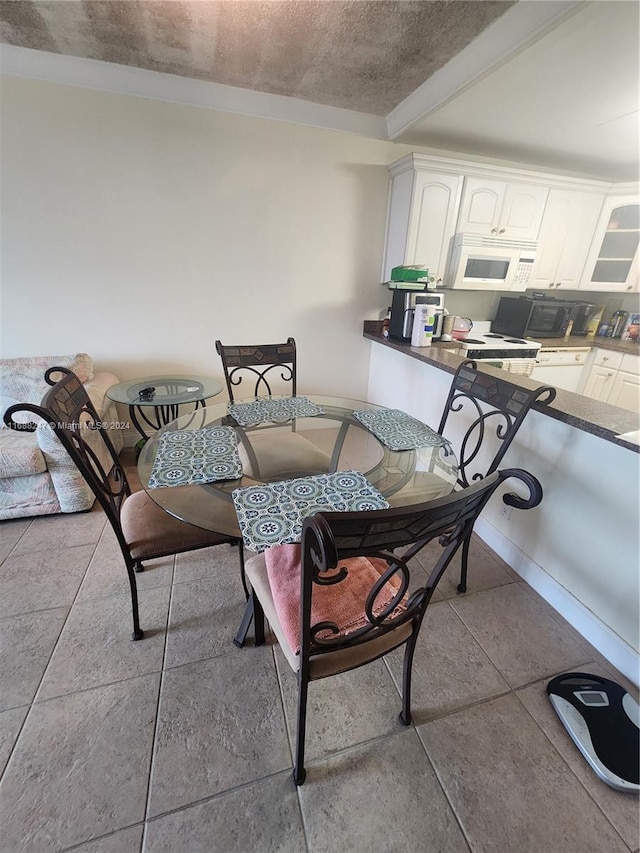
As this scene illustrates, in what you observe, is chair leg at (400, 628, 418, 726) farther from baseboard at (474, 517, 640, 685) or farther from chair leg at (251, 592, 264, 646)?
baseboard at (474, 517, 640, 685)

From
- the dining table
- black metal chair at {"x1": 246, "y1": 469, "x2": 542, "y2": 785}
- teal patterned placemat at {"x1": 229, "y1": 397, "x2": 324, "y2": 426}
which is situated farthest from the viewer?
teal patterned placemat at {"x1": 229, "y1": 397, "x2": 324, "y2": 426}

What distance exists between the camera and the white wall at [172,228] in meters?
2.13

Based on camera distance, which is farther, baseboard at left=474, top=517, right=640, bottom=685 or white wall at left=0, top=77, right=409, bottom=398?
white wall at left=0, top=77, right=409, bottom=398

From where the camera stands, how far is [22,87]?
198 centimetres

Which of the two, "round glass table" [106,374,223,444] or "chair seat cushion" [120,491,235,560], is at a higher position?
"round glass table" [106,374,223,444]

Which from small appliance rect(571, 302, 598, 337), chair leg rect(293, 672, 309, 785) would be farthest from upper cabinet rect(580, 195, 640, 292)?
chair leg rect(293, 672, 309, 785)

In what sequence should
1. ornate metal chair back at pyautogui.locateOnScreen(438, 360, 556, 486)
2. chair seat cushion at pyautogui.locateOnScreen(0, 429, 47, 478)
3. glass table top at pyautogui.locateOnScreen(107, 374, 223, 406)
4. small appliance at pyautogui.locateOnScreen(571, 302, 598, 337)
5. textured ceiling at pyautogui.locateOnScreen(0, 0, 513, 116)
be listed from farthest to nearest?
small appliance at pyautogui.locateOnScreen(571, 302, 598, 337) < glass table top at pyautogui.locateOnScreen(107, 374, 223, 406) < chair seat cushion at pyautogui.locateOnScreen(0, 429, 47, 478) < textured ceiling at pyautogui.locateOnScreen(0, 0, 513, 116) < ornate metal chair back at pyautogui.locateOnScreen(438, 360, 556, 486)

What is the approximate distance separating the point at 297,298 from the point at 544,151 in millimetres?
2192

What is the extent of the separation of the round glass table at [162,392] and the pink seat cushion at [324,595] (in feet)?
4.38

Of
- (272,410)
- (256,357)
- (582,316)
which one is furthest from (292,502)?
(582,316)

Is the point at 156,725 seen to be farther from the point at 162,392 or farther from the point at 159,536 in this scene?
the point at 162,392

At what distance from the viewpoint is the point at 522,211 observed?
281cm

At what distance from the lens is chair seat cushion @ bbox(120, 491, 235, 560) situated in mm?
1282

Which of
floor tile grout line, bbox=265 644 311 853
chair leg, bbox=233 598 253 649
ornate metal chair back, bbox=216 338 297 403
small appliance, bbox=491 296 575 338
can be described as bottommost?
floor tile grout line, bbox=265 644 311 853
